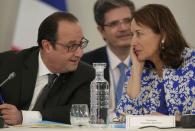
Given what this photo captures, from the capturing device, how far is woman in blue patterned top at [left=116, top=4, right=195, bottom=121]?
2771mm

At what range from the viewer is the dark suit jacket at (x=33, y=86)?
2.99 metres

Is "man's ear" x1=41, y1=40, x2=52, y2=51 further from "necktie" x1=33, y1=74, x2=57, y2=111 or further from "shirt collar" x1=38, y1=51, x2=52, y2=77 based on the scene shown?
"necktie" x1=33, y1=74, x2=57, y2=111

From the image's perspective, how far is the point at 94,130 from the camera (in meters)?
2.01

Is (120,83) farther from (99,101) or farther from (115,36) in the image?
(99,101)

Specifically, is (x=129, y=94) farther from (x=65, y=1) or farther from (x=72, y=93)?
(x=65, y=1)

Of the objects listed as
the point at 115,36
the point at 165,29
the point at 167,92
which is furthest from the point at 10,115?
the point at 115,36

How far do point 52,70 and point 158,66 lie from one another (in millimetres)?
702

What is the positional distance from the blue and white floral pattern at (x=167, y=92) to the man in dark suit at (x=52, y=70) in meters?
0.33

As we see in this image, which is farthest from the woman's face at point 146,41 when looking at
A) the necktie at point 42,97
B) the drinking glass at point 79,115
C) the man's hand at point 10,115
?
the man's hand at point 10,115

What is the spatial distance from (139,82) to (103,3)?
4.11 feet

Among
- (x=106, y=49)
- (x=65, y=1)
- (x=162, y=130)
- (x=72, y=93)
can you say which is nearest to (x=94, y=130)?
(x=162, y=130)

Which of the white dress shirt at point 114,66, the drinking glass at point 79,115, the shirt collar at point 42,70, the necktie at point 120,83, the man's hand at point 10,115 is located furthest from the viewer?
the white dress shirt at point 114,66

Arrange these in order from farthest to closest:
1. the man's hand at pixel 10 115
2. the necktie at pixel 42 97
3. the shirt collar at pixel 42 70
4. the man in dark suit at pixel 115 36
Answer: the man in dark suit at pixel 115 36 < the shirt collar at pixel 42 70 < the necktie at pixel 42 97 < the man's hand at pixel 10 115

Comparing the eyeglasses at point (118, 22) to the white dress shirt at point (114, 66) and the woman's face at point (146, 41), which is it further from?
the woman's face at point (146, 41)
